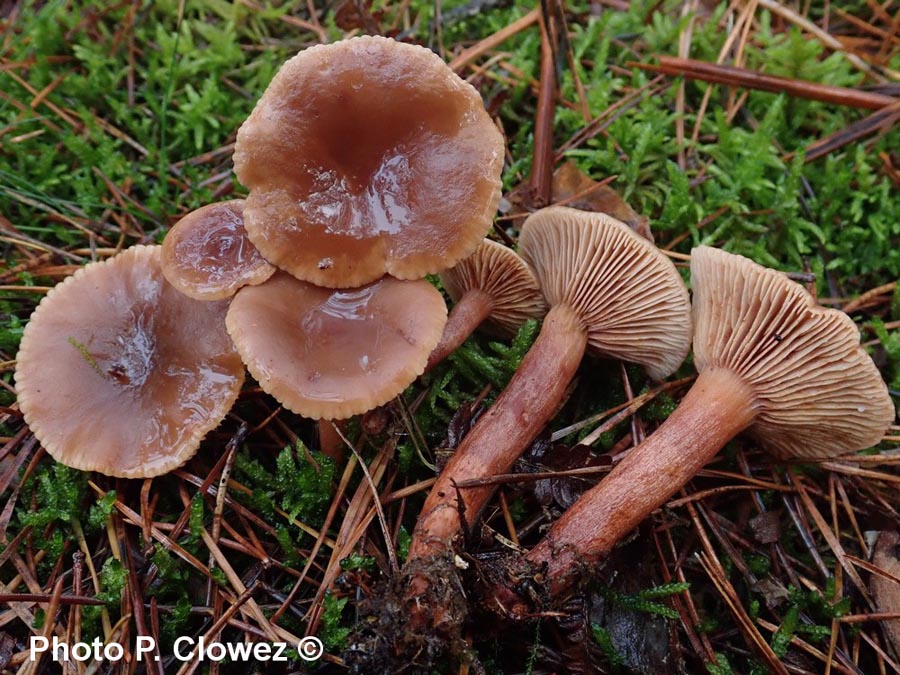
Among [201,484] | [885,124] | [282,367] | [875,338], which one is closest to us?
[282,367]

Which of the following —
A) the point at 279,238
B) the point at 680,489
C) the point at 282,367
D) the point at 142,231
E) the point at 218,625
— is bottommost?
the point at 218,625

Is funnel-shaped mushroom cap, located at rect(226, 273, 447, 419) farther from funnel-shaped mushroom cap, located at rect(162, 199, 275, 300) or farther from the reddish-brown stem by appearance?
the reddish-brown stem

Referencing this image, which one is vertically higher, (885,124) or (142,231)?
(885,124)

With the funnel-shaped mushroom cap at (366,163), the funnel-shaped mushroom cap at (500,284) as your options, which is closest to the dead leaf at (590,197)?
the funnel-shaped mushroom cap at (500,284)

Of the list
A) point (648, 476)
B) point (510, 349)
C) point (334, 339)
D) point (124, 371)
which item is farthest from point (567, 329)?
point (124, 371)

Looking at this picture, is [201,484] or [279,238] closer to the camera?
[279,238]

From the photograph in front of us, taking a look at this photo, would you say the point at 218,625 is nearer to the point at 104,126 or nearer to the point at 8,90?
the point at 104,126

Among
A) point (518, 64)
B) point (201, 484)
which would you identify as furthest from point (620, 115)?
point (201, 484)

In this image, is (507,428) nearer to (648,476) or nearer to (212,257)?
(648,476)
